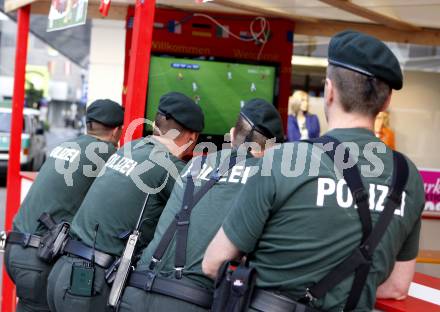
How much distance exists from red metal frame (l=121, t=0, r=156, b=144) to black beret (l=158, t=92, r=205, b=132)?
0.50 m

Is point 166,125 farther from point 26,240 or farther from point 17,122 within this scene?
point 17,122

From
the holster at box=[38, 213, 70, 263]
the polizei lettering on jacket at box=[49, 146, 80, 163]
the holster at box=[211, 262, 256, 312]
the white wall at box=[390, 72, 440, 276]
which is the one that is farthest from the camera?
the white wall at box=[390, 72, 440, 276]

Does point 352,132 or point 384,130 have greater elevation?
point 352,132

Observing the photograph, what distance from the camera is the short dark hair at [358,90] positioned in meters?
2.47

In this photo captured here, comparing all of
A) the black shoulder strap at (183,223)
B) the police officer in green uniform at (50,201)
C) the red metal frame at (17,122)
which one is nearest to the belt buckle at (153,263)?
the black shoulder strap at (183,223)

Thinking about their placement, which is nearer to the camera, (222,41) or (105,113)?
(105,113)

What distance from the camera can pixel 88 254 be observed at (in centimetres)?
423

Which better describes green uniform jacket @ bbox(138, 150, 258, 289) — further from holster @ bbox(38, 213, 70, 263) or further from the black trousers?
the black trousers

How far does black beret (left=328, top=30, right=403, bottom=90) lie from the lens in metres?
2.46

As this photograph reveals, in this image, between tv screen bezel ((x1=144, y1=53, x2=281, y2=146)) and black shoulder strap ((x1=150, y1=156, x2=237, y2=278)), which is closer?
black shoulder strap ((x1=150, y1=156, x2=237, y2=278))

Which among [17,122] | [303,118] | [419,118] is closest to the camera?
[17,122]

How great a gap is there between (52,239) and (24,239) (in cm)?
46

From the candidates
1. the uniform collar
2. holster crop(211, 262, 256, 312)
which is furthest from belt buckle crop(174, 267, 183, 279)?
the uniform collar

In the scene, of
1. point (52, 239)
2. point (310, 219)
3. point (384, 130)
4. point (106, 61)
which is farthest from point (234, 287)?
point (384, 130)
